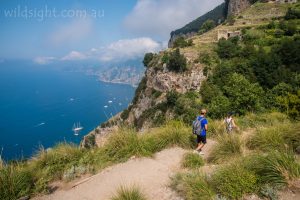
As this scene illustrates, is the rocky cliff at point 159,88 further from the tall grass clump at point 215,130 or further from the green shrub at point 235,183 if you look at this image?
the green shrub at point 235,183

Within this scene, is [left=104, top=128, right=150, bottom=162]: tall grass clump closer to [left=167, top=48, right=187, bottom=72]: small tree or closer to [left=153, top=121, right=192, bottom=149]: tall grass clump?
[left=153, top=121, right=192, bottom=149]: tall grass clump

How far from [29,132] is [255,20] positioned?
328 feet

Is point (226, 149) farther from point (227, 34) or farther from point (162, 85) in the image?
point (227, 34)

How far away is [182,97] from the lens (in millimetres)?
42938

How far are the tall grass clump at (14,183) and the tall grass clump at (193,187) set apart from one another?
3649mm

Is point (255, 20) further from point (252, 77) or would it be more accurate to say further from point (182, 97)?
point (182, 97)

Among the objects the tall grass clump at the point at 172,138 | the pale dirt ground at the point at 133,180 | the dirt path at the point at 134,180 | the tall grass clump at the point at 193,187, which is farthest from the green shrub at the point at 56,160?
the tall grass clump at the point at 193,187

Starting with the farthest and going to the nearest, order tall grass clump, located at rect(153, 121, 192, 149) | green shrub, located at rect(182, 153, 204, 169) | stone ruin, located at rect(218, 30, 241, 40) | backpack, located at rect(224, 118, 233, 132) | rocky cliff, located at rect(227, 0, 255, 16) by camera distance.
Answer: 1. rocky cliff, located at rect(227, 0, 255, 16)
2. stone ruin, located at rect(218, 30, 241, 40)
3. backpack, located at rect(224, 118, 233, 132)
4. tall grass clump, located at rect(153, 121, 192, 149)
5. green shrub, located at rect(182, 153, 204, 169)

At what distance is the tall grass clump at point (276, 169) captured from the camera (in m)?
5.00

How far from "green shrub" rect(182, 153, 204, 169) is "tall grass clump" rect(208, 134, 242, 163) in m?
0.36

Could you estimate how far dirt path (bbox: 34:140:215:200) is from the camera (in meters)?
6.40

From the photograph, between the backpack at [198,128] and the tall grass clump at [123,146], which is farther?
the backpack at [198,128]

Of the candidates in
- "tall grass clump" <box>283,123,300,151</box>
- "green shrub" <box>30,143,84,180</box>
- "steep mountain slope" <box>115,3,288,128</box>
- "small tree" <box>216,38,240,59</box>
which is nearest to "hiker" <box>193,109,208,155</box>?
"tall grass clump" <box>283,123,300,151</box>

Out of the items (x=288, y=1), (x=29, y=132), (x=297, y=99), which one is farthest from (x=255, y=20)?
(x=29, y=132)
